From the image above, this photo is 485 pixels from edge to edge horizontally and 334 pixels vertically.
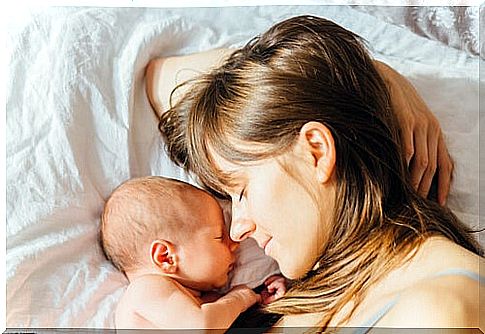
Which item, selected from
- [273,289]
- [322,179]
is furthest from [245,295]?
[322,179]

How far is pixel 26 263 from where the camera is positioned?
84 cm

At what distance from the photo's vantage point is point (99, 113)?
875mm

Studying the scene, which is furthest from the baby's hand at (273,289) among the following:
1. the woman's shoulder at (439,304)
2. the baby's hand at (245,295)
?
the woman's shoulder at (439,304)

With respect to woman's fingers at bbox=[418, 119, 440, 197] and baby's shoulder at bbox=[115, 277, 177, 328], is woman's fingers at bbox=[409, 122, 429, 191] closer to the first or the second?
woman's fingers at bbox=[418, 119, 440, 197]

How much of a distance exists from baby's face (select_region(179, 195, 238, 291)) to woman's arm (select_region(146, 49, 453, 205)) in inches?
4.9

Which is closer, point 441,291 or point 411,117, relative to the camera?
point 441,291

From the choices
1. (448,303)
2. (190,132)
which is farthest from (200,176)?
(448,303)

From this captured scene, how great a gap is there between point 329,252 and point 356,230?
34mm

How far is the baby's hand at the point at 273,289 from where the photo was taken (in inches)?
33.3

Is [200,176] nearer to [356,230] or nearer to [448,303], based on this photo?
[356,230]

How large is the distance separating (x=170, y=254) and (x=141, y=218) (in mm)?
43

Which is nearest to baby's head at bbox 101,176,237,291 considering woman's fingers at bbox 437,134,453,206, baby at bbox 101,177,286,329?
baby at bbox 101,177,286,329

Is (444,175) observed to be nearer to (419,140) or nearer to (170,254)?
(419,140)

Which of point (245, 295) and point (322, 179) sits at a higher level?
point (322, 179)
